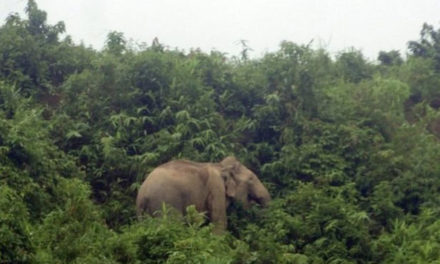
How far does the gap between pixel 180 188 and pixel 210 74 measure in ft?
14.8

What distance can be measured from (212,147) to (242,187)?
118cm

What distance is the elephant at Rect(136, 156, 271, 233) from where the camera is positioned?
12109mm

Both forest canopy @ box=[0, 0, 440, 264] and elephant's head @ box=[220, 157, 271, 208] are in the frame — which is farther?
elephant's head @ box=[220, 157, 271, 208]

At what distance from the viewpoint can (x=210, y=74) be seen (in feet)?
54.1

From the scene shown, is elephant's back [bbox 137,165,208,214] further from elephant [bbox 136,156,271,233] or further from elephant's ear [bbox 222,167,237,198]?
elephant's ear [bbox 222,167,237,198]

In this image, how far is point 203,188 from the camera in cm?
1285

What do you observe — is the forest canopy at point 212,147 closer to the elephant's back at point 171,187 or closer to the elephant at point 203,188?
the elephant at point 203,188

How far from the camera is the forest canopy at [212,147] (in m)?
10.5

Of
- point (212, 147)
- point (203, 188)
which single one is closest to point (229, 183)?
point (203, 188)

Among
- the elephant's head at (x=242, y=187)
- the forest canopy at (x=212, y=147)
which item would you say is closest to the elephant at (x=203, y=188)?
the elephant's head at (x=242, y=187)

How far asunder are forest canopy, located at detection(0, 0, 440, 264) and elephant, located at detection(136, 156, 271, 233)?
297mm

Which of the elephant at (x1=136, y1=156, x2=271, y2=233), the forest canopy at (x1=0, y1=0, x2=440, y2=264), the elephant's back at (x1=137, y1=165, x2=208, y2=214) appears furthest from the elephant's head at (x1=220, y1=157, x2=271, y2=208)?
the elephant's back at (x1=137, y1=165, x2=208, y2=214)

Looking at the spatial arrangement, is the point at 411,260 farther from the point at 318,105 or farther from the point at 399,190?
the point at 318,105

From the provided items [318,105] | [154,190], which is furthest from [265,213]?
[318,105]
